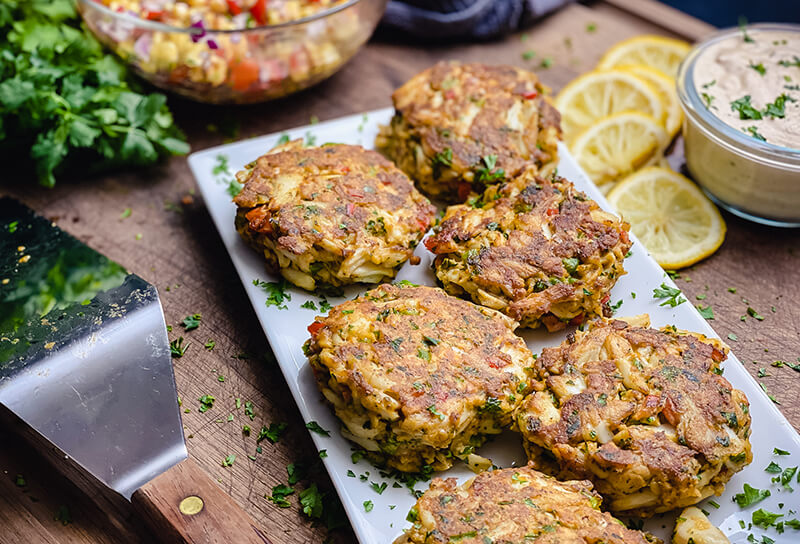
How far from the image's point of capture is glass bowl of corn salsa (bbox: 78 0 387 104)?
14.9 feet

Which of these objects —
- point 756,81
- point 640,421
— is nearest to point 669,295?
point 640,421


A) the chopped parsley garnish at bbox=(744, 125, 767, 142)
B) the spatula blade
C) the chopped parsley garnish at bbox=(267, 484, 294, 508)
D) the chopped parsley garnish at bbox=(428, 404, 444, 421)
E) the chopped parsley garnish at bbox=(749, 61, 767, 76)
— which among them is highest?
the chopped parsley garnish at bbox=(749, 61, 767, 76)

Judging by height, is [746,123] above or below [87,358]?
above

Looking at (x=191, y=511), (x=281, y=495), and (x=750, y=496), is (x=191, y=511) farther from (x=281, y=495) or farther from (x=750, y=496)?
(x=750, y=496)

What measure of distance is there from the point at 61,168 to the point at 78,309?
1442mm

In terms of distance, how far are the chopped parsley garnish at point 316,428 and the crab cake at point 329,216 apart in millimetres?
→ 756

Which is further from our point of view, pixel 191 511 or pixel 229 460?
pixel 229 460

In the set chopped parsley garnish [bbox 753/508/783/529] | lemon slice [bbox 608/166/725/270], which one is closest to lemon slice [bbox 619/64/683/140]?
lemon slice [bbox 608/166/725/270]

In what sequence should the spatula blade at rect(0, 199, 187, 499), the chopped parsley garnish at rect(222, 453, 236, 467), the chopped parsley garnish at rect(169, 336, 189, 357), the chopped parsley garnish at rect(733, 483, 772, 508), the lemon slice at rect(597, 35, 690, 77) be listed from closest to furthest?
1. the chopped parsley garnish at rect(733, 483, 772, 508)
2. the spatula blade at rect(0, 199, 187, 499)
3. the chopped parsley garnish at rect(222, 453, 236, 467)
4. the chopped parsley garnish at rect(169, 336, 189, 357)
5. the lemon slice at rect(597, 35, 690, 77)

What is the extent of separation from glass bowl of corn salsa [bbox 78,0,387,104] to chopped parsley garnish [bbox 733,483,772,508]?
3390mm

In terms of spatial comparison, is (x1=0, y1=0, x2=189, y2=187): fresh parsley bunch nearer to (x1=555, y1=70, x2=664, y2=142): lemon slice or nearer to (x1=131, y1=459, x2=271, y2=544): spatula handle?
(x1=131, y1=459, x2=271, y2=544): spatula handle

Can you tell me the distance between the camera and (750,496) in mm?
2988

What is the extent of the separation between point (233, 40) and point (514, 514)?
10.6 ft

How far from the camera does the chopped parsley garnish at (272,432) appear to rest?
11.4 ft
